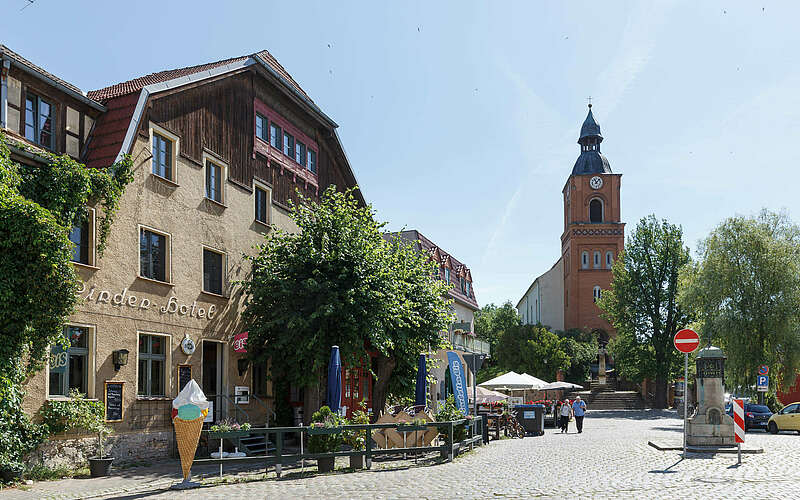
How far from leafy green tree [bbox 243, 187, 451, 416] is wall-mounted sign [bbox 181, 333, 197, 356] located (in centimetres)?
179

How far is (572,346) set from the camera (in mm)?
73750

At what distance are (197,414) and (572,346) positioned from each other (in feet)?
207

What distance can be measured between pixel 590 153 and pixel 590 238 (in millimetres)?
11283

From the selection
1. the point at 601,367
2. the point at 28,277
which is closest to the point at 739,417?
the point at 28,277

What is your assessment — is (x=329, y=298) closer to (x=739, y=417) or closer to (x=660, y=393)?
(x=739, y=417)

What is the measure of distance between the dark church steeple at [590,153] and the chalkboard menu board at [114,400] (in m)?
77.0

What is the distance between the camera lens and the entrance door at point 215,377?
72.5 feet

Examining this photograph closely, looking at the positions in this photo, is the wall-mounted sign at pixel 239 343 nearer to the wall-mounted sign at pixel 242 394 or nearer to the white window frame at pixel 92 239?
the wall-mounted sign at pixel 242 394

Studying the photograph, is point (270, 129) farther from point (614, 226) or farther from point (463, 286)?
point (614, 226)

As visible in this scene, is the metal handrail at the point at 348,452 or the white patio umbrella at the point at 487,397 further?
the white patio umbrella at the point at 487,397

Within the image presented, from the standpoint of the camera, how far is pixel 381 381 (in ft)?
82.6

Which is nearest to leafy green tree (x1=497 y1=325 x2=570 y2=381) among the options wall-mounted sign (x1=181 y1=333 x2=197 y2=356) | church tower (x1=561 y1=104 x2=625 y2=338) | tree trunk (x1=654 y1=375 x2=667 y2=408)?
tree trunk (x1=654 y1=375 x2=667 y2=408)

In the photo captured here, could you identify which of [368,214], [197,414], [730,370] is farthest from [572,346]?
[197,414]

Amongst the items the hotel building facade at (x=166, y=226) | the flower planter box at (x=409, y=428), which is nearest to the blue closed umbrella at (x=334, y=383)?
the flower planter box at (x=409, y=428)
